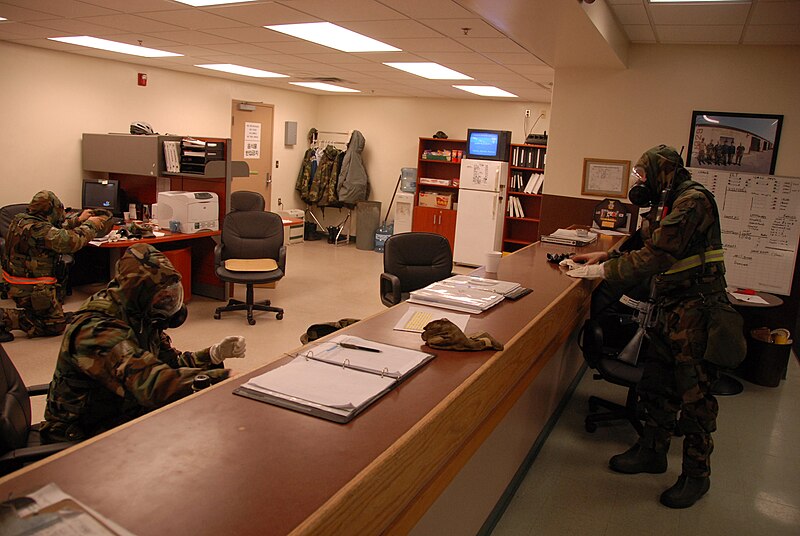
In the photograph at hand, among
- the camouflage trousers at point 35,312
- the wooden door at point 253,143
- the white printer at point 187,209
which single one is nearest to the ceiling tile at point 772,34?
the white printer at point 187,209

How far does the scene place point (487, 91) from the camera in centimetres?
814

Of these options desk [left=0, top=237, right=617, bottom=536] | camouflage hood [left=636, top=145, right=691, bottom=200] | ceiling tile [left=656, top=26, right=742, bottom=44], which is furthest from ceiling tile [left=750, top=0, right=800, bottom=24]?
desk [left=0, top=237, right=617, bottom=536]

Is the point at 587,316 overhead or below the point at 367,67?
below

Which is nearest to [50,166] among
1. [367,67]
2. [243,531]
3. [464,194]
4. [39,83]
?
[39,83]

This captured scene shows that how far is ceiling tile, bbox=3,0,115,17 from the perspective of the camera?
4.12 meters

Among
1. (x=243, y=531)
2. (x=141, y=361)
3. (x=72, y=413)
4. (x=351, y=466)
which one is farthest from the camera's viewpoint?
(x=72, y=413)

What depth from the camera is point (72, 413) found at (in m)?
2.02

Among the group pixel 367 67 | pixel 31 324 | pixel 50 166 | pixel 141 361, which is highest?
pixel 367 67

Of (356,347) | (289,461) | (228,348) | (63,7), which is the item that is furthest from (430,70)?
(289,461)

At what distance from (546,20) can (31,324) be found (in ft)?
14.8

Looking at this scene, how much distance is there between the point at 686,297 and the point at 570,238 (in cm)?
149

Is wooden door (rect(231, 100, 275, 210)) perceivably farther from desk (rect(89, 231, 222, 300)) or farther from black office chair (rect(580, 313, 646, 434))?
black office chair (rect(580, 313, 646, 434))

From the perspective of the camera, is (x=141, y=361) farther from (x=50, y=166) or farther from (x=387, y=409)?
(x=50, y=166)

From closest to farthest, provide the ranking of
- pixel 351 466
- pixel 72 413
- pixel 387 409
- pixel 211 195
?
pixel 351 466 → pixel 387 409 → pixel 72 413 → pixel 211 195
